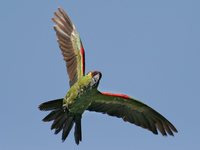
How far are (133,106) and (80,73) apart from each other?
2491 mm

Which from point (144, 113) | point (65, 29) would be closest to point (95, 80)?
point (144, 113)

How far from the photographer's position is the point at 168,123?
22297 mm

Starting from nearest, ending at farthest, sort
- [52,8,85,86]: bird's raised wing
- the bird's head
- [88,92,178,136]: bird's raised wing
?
1. the bird's head
2. [88,92,178,136]: bird's raised wing
3. [52,8,85,86]: bird's raised wing

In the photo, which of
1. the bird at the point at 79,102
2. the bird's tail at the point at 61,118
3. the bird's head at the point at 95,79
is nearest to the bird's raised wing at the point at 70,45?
the bird at the point at 79,102

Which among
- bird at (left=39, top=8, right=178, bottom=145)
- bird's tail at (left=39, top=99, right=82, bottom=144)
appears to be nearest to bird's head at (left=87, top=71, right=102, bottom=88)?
bird at (left=39, top=8, right=178, bottom=145)

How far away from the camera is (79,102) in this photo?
20422mm

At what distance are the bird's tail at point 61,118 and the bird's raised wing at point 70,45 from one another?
3.83ft

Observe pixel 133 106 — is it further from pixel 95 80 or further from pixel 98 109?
pixel 95 80

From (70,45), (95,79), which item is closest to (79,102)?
(95,79)

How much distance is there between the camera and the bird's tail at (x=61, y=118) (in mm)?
21094

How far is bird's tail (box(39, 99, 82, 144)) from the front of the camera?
21.1 meters

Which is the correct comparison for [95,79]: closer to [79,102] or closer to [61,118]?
[79,102]

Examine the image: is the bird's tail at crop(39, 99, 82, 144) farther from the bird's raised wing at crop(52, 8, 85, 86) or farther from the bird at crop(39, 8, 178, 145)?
the bird's raised wing at crop(52, 8, 85, 86)

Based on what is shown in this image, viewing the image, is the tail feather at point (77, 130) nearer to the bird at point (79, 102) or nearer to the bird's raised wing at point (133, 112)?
the bird at point (79, 102)
